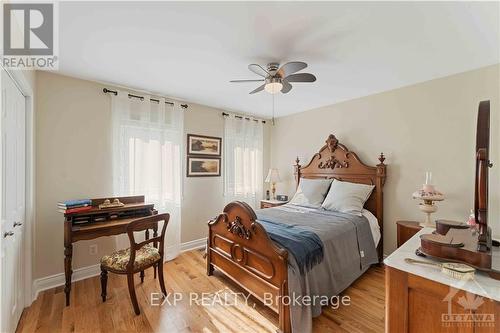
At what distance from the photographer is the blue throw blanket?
1898mm

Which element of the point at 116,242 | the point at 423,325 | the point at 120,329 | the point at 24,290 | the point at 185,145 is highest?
the point at 185,145

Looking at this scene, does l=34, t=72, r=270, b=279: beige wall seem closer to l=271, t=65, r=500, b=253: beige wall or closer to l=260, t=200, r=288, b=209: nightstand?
l=260, t=200, r=288, b=209: nightstand

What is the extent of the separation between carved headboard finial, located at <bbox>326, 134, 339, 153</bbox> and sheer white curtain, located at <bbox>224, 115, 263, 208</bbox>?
4.76 feet

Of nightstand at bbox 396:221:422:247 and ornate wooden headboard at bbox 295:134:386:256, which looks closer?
nightstand at bbox 396:221:422:247

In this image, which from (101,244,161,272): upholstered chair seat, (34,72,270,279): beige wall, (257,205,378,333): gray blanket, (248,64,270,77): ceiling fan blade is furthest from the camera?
(34,72,270,279): beige wall

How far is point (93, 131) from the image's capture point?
9.28 ft

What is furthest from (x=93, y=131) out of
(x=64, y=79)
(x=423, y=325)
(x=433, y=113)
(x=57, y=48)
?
(x=433, y=113)

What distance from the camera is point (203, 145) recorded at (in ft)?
12.6

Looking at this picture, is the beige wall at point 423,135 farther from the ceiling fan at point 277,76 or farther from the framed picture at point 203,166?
the framed picture at point 203,166

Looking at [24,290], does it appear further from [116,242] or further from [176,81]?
[176,81]

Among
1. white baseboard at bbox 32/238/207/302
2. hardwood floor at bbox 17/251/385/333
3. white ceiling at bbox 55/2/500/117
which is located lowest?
hardwood floor at bbox 17/251/385/333

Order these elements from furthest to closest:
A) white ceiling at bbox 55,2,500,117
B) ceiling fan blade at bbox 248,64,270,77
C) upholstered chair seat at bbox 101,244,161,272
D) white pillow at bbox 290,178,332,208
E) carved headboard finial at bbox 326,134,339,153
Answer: carved headboard finial at bbox 326,134,339,153
white pillow at bbox 290,178,332,208
upholstered chair seat at bbox 101,244,161,272
ceiling fan blade at bbox 248,64,270,77
white ceiling at bbox 55,2,500,117

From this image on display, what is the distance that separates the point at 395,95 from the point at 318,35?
76.7 inches

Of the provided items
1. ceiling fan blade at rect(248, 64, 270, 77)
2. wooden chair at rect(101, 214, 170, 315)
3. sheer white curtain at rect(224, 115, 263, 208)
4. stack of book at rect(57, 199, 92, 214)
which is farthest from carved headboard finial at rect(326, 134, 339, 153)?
stack of book at rect(57, 199, 92, 214)
